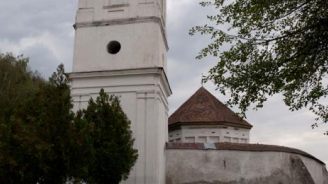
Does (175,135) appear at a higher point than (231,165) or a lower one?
higher

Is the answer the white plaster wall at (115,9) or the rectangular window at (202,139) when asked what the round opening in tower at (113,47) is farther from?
the rectangular window at (202,139)

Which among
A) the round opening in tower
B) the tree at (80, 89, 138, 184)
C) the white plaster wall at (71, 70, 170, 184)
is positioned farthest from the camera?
the round opening in tower

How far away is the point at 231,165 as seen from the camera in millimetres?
19781

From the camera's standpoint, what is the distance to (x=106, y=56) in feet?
63.9

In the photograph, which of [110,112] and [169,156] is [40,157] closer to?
[110,112]

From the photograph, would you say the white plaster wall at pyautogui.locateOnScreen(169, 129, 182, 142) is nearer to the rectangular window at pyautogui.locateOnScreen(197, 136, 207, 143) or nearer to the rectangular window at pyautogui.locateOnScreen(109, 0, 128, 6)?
the rectangular window at pyautogui.locateOnScreen(197, 136, 207, 143)

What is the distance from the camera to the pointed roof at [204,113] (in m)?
25.9

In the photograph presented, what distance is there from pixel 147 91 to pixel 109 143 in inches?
187

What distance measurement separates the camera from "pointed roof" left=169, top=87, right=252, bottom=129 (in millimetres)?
25906

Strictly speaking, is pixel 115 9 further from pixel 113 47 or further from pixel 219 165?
pixel 219 165

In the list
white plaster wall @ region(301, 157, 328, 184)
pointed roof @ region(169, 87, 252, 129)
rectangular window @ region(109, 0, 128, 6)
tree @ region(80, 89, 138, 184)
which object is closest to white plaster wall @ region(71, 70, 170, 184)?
tree @ region(80, 89, 138, 184)

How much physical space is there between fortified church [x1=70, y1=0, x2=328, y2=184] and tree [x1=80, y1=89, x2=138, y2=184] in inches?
133

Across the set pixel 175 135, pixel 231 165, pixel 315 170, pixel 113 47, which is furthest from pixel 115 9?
pixel 315 170

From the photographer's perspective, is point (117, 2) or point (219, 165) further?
point (117, 2)
